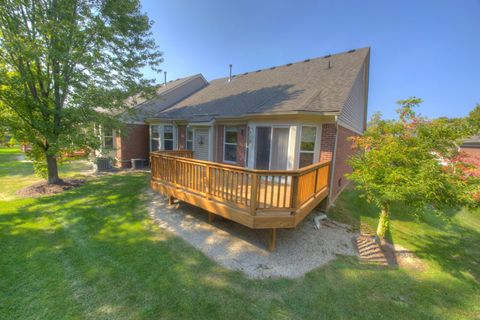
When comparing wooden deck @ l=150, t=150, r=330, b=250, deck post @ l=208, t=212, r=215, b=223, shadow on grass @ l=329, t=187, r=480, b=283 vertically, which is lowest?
shadow on grass @ l=329, t=187, r=480, b=283

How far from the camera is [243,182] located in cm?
485

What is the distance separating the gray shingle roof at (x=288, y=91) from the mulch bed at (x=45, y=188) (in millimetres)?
5454

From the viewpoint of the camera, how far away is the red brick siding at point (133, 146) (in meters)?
11.7

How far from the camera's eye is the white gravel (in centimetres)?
383

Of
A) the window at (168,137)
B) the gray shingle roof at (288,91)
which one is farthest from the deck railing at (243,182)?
the window at (168,137)

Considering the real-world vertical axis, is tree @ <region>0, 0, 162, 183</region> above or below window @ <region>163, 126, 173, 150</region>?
→ above

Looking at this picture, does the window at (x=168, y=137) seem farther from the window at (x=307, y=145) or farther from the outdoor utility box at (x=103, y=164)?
the window at (x=307, y=145)

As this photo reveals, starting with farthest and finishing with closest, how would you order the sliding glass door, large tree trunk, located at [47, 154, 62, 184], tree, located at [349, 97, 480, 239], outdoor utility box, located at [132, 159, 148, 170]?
outdoor utility box, located at [132, 159, 148, 170], large tree trunk, located at [47, 154, 62, 184], the sliding glass door, tree, located at [349, 97, 480, 239]

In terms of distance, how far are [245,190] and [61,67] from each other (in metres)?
8.07

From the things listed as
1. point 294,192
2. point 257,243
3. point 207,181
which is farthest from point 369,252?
point 207,181

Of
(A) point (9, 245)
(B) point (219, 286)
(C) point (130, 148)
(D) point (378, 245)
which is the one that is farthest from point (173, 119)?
(D) point (378, 245)

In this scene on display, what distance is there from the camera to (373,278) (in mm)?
3734

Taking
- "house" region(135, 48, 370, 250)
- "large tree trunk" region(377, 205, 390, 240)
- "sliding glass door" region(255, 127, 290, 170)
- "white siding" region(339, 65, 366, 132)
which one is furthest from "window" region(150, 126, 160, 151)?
"large tree trunk" region(377, 205, 390, 240)

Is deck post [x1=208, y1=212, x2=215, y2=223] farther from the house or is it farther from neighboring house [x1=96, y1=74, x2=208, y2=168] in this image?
neighboring house [x1=96, y1=74, x2=208, y2=168]
